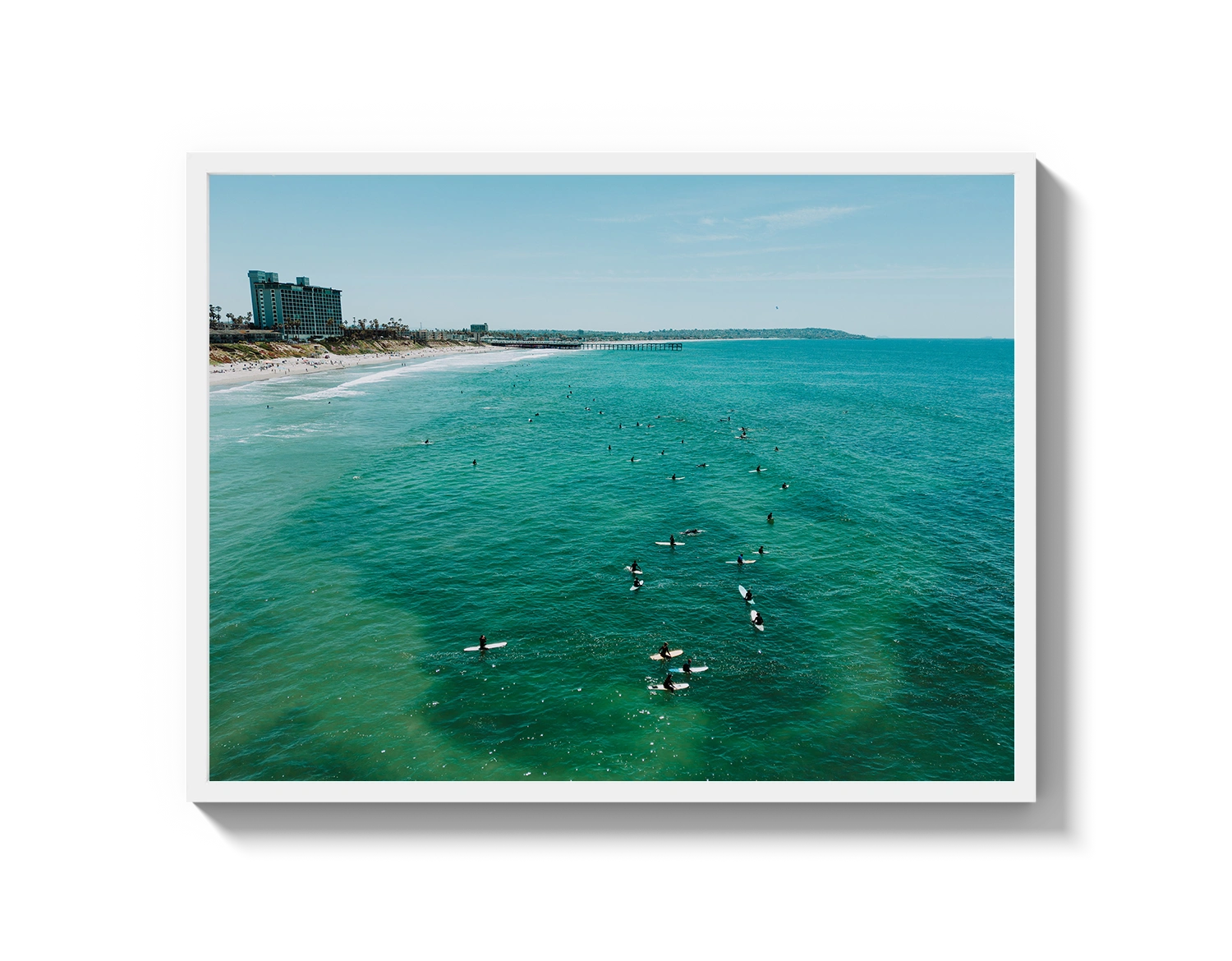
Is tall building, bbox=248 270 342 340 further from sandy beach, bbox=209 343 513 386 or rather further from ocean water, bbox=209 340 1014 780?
ocean water, bbox=209 340 1014 780

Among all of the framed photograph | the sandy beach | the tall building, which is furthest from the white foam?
the framed photograph

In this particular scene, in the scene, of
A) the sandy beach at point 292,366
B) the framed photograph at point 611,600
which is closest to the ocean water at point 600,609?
the framed photograph at point 611,600

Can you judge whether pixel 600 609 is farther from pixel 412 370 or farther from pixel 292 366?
pixel 412 370

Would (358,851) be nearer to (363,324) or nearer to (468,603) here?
(468,603)

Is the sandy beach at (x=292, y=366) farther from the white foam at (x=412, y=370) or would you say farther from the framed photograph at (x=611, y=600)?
the framed photograph at (x=611, y=600)

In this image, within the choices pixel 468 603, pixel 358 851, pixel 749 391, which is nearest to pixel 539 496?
pixel 468 603
